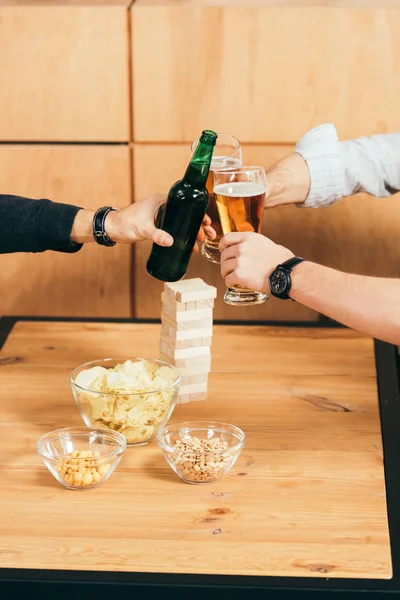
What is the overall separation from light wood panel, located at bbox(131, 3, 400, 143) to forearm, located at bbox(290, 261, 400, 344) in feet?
3.59

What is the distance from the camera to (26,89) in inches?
96.3

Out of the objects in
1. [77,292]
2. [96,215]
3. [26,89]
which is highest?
[26,89]

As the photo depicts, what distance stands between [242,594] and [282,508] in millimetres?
198

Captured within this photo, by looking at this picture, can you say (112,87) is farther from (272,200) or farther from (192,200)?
(192,200)

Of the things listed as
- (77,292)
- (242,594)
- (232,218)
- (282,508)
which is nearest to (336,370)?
(232,218)

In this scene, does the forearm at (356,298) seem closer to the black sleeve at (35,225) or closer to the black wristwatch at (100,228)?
the black wristwatch at (100,228)

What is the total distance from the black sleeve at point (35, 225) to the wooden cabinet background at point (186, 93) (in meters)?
0.62

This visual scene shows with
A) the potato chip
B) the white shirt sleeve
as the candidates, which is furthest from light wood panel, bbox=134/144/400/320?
the potato chip

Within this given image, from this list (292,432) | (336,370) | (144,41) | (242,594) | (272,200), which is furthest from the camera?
(144,41)

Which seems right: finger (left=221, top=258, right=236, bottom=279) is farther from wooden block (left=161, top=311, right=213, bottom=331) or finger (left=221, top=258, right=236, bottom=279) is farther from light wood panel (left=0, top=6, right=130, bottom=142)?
light wood panel (left=0, top=6, right=130, bottom=142)

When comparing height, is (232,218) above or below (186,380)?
above

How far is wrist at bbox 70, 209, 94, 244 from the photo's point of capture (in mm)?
1800

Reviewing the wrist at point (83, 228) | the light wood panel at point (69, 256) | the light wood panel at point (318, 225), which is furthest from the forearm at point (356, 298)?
the light wood panel at point (69, 256)

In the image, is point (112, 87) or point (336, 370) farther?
point (112, 87)
